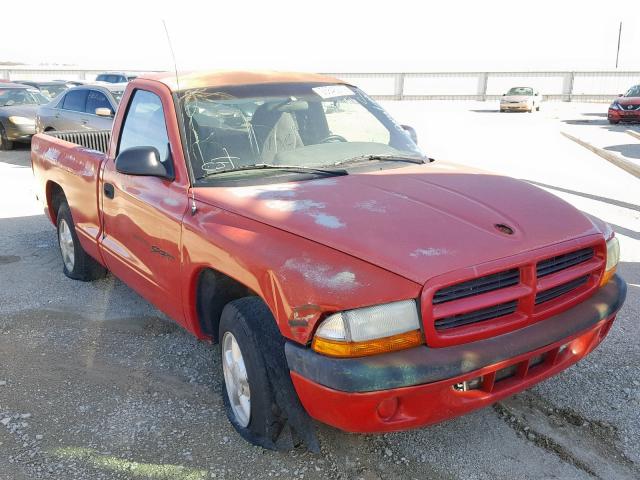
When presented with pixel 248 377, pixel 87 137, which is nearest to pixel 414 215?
pixel 248 377

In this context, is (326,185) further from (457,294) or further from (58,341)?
(58,341)

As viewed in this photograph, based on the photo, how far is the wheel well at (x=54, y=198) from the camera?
5496 mm

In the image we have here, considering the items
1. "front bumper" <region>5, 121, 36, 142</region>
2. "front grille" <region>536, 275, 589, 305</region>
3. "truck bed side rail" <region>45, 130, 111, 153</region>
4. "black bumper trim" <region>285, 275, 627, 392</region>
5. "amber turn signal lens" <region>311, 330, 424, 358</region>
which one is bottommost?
"front bumper" <region>5, 121, 36, 142</region>

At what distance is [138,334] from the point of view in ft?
14.3

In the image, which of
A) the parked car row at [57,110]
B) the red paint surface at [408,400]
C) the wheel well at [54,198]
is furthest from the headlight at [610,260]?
the parked car row at [57,110]

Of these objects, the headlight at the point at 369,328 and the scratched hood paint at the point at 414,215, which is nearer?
the headlight at the point at 369,328

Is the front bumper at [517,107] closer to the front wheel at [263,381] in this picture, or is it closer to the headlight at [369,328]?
the front wheel at [263,381]

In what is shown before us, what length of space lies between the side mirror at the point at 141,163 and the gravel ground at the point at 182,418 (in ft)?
4.16

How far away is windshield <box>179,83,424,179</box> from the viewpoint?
11.6 ft

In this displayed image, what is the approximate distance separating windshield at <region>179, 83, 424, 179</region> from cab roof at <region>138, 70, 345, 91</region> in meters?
0.06

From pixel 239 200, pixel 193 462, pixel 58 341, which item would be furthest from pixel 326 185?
pixel 58 341

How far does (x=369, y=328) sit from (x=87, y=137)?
4.73 metres

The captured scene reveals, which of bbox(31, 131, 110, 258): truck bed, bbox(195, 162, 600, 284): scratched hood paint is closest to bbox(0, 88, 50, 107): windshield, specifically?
bbox(31, 131, 110, 258): truck bed

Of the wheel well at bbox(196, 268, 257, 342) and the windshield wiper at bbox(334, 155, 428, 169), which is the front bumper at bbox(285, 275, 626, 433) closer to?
the wheel well at bbox(196, 268, 257, 342)
